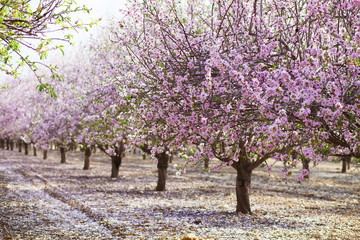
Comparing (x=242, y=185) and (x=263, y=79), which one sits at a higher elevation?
(x=263, y=79)

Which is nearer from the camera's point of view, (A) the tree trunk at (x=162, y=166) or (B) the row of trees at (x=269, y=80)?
(B) the row of trees at (x=269, y=80)

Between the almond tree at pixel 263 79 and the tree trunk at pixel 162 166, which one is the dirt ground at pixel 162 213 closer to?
the tree trunk at pixel 162 166

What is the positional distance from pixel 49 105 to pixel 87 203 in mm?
24750

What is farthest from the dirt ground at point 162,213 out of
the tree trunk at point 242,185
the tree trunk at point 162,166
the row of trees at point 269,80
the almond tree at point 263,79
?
the almond tree at point 263,79

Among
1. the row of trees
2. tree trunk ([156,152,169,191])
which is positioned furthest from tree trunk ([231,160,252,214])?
tree trunk ([156,152,169,191])

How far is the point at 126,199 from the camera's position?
18234mm

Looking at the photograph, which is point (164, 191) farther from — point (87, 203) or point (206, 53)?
point (206, 53)

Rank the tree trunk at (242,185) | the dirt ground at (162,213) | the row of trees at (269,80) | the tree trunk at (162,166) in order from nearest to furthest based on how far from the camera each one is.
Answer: the row of trees at (269,80)
the dirt ground at (162,213)
the tree trunk at (242,185)
the tree trunk at (162,166)

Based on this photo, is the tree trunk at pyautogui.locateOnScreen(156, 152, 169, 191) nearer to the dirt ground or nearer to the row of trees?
the dirt ground

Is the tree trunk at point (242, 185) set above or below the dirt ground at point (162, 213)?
above

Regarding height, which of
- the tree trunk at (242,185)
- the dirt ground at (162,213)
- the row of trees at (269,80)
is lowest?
the dirt ground at (162,213)

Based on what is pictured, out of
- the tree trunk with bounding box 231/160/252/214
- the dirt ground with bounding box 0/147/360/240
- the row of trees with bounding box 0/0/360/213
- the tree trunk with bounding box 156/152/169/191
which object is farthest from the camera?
the tree trunk with bounding box 156/152/169/191

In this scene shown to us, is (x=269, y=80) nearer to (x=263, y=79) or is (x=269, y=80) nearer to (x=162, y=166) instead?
(x=263, y=79)

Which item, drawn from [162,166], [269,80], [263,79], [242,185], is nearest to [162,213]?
[242,185]
